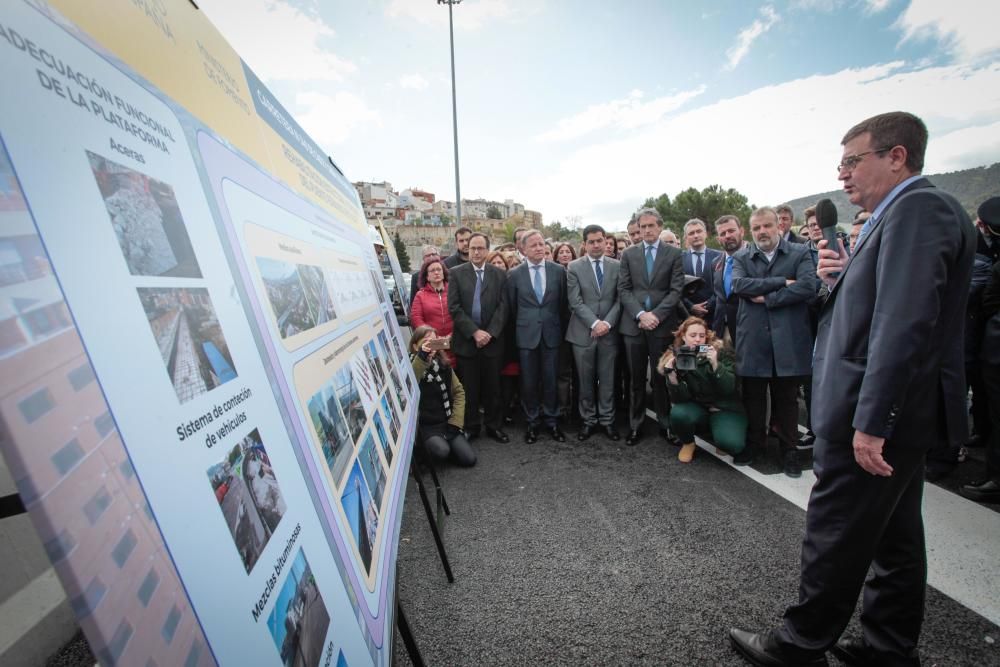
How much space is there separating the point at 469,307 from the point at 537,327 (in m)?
0.71

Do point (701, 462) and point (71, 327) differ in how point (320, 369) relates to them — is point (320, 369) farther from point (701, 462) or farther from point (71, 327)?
point (701, 462)

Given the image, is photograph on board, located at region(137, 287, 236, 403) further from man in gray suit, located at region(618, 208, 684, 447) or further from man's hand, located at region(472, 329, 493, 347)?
man in gray suit, located at region(618, 208, 684, 447)

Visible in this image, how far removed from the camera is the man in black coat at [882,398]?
1.41 meters

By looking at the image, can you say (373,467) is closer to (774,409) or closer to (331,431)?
(331,431)


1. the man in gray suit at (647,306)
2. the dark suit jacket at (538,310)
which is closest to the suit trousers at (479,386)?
the dark suit jacket at (538,310)

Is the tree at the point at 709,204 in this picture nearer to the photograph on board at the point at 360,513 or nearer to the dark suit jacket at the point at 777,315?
the dark suit jacket at the point at 777,315

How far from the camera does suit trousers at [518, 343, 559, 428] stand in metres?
4.34

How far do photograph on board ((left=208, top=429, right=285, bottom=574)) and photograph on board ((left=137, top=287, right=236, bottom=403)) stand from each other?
0.10 m

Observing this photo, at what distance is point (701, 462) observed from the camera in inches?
139

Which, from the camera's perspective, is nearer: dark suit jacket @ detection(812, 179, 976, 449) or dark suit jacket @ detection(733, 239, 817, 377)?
dark suit jacket @ detection(812, 179, 976, 449)

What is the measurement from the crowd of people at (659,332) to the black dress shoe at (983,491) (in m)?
0.24

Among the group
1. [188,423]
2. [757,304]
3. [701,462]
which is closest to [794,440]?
[701,462]

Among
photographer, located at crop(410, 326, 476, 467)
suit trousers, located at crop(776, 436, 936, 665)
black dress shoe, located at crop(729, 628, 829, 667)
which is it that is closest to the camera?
suit trousers, located at crop(776, 436, 936, 665)

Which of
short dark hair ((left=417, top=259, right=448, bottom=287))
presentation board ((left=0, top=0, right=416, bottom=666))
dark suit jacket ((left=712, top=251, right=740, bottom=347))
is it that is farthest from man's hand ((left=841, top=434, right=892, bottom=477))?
short dark hair ((left=417, top=259, right=448, bottom=287))
